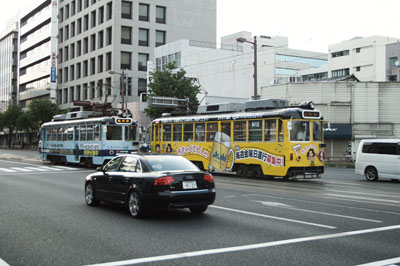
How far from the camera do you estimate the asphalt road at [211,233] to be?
6492mm

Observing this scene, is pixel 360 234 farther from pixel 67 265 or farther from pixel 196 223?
pixel 67 265

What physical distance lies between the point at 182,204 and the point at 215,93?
168 ft

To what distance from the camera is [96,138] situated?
27.9 m

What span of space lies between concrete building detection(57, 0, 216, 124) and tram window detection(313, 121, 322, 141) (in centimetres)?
4081

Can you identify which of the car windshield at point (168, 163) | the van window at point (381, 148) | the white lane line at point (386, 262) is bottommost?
the white lane line at point (386, 262)

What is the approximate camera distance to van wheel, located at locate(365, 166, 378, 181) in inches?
846

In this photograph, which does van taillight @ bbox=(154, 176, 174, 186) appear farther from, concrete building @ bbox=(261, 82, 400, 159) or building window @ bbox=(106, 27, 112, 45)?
building window @ bbox=(106, 27, 112, 45)

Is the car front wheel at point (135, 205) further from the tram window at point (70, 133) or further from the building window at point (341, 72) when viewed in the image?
the building window at point (341, 72)

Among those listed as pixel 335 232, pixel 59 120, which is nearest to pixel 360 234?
pixel 335 232

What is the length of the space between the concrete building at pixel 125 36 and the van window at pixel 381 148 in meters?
40.2

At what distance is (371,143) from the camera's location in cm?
2178

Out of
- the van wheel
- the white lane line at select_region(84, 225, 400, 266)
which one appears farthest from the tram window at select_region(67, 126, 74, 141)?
the white lane line at select_region(84, 225, 400, 266)

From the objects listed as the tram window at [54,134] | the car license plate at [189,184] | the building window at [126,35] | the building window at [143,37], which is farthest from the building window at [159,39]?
the car license plate at [189,184]

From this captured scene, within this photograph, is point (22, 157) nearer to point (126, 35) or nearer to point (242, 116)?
point (242, 116)
